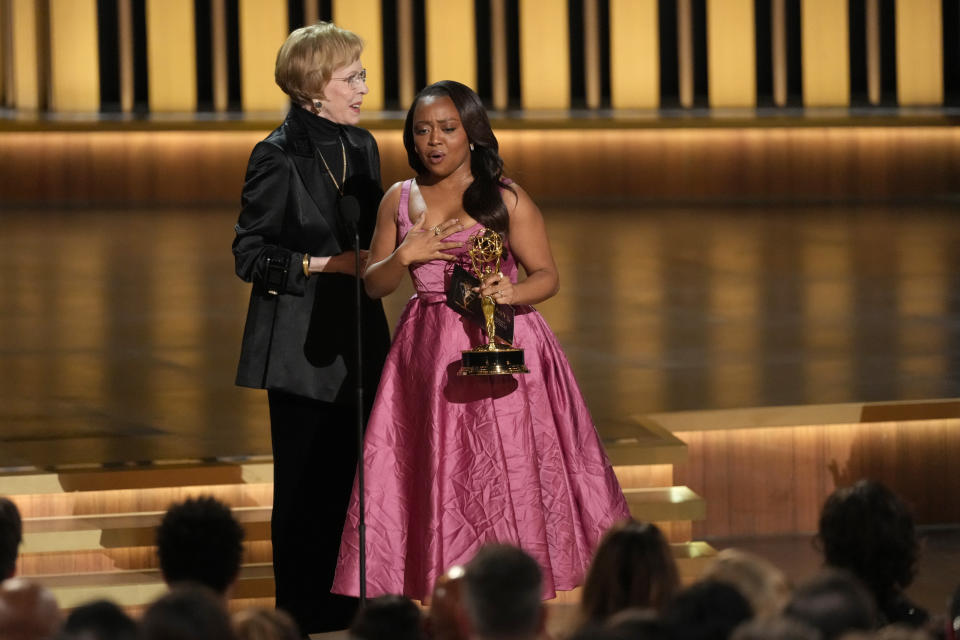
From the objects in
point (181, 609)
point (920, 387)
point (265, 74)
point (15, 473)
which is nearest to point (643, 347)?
point (920, 387)

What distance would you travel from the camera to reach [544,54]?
430 inches

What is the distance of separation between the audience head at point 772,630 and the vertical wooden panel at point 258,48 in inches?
378

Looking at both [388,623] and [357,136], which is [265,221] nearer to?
[357,136]

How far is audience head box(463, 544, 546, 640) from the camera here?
64.5 inches

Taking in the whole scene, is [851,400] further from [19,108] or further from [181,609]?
[19,108]

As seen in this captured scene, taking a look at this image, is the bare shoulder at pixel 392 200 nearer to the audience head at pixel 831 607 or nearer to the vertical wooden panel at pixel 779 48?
the audience head at pixel 831 607

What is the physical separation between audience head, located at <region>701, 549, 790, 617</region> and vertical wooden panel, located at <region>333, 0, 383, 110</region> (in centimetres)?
916

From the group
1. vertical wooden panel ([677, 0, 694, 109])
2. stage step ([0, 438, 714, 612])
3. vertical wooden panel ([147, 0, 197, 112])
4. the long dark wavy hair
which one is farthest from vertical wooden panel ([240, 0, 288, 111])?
the long dark wavy hair

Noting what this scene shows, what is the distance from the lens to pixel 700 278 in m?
7.29

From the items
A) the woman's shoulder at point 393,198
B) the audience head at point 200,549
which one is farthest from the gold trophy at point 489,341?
the audience head at point 200,549

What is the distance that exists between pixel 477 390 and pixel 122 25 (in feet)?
27.8

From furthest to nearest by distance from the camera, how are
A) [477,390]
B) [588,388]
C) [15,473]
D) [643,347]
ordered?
[643,347] → [588,388] → [15,473] → [477,390]

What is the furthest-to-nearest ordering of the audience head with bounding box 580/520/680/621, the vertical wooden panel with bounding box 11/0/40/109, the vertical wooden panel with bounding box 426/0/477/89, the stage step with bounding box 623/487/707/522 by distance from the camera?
the vertical wooden panel with bounding box 426/0/477/89 → the vertical wooden panel with bounding box 11/0/40/109 → the stage step with bounding box 623/487/707/522 → the audience head with bounding box 580/520/680/621

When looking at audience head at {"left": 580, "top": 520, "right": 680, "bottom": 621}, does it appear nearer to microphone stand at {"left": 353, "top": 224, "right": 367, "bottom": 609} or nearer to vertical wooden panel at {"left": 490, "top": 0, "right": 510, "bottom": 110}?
microphone stand at {"left": 353, "top": 224, "right": 367, "bottom": 609}
